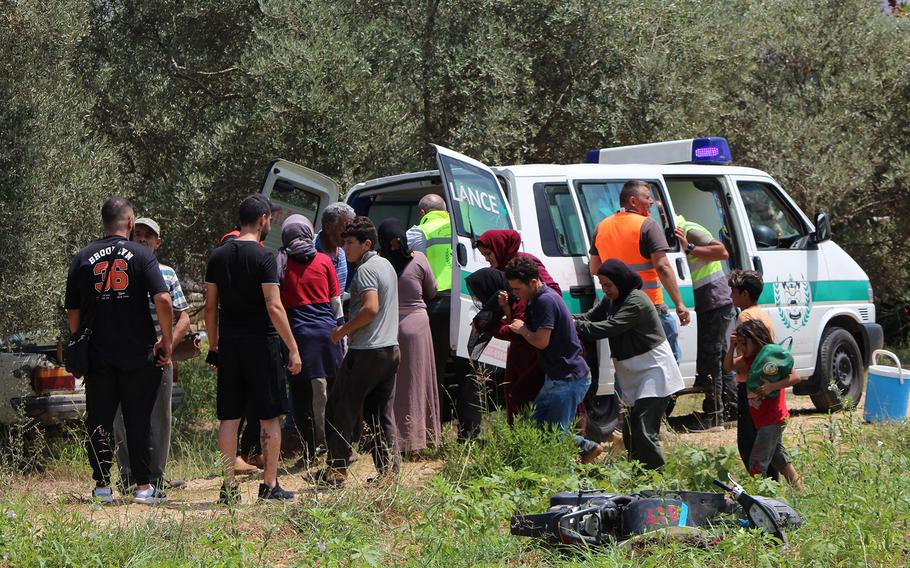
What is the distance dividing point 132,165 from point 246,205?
17.1 ft

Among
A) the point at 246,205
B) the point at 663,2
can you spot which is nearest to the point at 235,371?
the point at 246,205

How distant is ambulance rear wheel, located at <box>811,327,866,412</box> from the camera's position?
941cm

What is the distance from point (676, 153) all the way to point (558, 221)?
166 centimetres

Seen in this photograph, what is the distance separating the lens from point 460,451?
6.64 metres

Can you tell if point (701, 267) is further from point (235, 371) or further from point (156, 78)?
point (156, 78)

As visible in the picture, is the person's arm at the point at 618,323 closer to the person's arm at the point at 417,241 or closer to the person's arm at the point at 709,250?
the person's arm at the point at 417,241

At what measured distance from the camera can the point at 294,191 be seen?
835 cm

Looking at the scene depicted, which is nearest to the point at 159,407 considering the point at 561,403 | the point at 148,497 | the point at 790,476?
the point at 148,497

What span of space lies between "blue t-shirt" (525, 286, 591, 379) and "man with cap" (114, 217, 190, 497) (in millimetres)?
2196

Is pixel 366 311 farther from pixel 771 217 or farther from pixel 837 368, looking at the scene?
pixel 837 368

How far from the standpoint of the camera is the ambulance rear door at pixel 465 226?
23.3 ft

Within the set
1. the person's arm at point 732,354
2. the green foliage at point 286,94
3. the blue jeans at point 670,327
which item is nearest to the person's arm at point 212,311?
the green foliage at point 286,94

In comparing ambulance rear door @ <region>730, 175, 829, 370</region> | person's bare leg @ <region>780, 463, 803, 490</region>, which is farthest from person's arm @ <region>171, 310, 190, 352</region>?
ambulance rear door @ <region>730, 175, 829, 370</region>

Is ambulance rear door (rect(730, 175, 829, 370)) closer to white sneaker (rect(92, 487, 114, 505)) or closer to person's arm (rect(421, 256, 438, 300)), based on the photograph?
person's arm (rect(421, 256, 438, 300))
